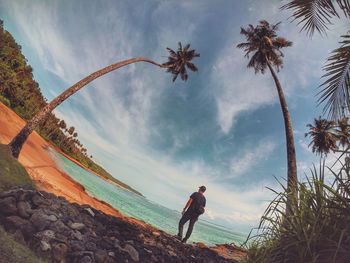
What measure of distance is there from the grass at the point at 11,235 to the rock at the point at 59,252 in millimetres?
513

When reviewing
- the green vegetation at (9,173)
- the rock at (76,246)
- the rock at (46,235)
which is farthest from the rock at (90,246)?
the green vegetation at (9,173)

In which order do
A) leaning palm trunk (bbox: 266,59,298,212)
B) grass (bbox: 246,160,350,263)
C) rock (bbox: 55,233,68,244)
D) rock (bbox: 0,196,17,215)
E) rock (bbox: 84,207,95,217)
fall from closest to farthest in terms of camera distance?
grass (bbox: 246,160,350,263) < rock (bbox: 55,233,68,244) < rock (bbox: 0,196,17,215) < rock (bbox: 84,207,95,217) < leaning palm trunk (bbox: 266,59,298,212)

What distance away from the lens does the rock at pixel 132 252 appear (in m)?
6.62

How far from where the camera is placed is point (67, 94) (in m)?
14.1

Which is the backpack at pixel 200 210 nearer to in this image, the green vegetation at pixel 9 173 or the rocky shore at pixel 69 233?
the rocky shore at pixel 69 233

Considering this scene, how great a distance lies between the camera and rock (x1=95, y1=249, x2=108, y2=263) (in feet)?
18.6

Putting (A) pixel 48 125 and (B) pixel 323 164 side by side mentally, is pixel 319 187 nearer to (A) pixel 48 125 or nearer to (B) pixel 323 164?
(B) pixel 323 164

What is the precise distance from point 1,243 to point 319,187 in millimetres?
4360

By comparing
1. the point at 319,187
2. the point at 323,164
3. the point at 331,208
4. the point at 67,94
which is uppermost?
the point at 67,94

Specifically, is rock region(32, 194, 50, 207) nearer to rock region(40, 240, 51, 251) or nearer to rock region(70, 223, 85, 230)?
rock region(70, 223, 85, 230)

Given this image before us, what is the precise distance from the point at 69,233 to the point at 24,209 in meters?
1.10

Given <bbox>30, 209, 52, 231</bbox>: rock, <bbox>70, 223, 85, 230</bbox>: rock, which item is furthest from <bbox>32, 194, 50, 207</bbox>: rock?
<bbox>70, 223, 85, 230</bbox>: rock

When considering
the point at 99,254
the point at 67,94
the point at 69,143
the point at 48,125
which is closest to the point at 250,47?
the point at 67,94

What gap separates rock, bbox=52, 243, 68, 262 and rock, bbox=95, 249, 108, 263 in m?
0.68
